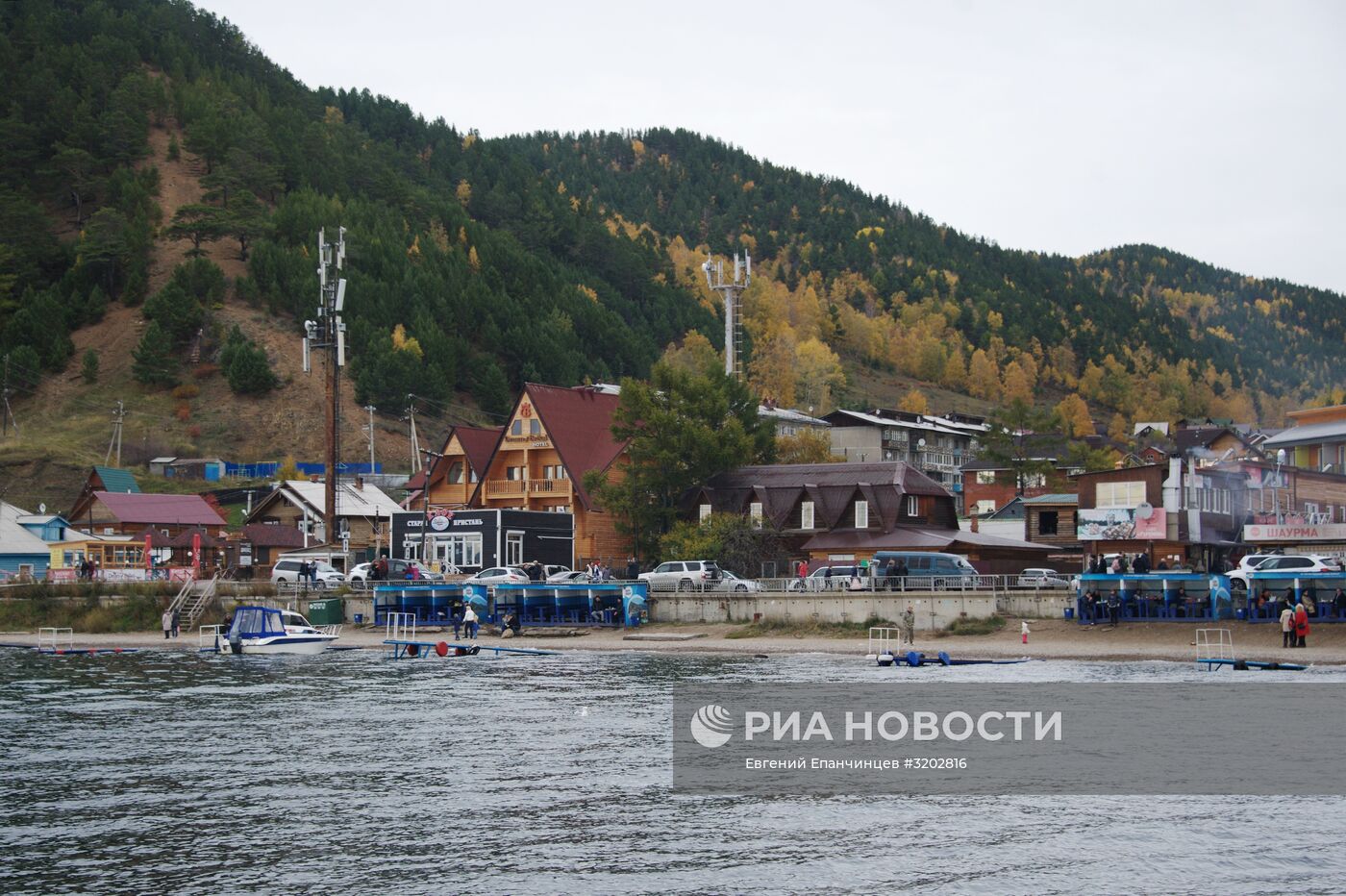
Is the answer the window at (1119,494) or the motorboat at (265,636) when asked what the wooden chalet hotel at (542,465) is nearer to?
the motorboat at (265,636)

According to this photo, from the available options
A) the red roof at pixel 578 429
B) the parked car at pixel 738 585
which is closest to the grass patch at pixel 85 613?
the red roof at pixel 578 429

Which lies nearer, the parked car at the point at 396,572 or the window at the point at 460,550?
the parked car at the point at 396,572

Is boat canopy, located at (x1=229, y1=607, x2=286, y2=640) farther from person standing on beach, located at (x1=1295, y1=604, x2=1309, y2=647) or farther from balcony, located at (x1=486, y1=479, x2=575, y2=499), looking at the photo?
person standing on beach, located at (x1=1295, y1=604, x2=1309, y2=647)

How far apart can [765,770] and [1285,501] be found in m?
61.7

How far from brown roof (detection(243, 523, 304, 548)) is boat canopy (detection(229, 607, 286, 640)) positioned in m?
29.4

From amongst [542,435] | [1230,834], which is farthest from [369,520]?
[1230,834]

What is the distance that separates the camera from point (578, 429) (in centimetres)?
9525

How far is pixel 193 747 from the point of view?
3397cm

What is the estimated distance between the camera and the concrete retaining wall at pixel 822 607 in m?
62.8

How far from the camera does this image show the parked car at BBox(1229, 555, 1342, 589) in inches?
2314

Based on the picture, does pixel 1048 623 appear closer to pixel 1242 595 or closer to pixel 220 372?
pixel 1242 595

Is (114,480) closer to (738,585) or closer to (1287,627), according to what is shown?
(738,585)

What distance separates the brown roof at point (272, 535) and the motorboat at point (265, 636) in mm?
28867

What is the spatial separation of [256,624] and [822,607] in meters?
25.9
